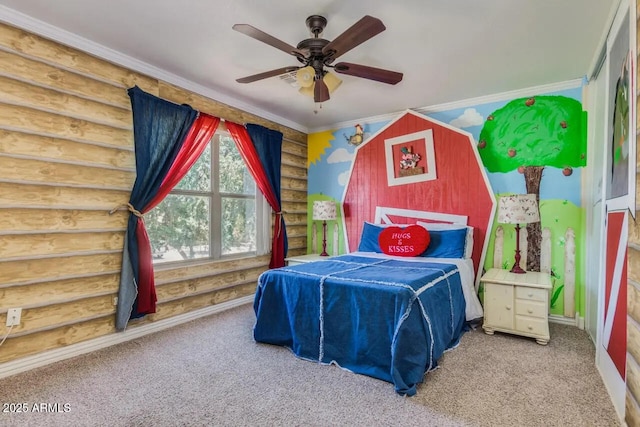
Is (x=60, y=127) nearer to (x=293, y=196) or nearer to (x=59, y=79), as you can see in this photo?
(x=59, y=79)

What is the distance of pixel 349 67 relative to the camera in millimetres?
2295

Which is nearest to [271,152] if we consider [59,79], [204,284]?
[204,284]

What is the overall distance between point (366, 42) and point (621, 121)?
5.65 feet

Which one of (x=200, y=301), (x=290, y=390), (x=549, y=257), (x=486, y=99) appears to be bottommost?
(x=290, y=390)

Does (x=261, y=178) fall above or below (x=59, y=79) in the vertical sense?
below

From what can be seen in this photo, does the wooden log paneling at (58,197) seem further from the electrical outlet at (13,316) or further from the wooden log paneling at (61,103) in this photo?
the electrical outlet at (13,316)

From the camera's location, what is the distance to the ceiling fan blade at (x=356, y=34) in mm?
1782

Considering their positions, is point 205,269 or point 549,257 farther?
point 205,269

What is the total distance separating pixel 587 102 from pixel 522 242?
149 cm

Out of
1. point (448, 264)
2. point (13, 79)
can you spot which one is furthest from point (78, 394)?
point (448, 264)

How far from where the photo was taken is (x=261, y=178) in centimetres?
412

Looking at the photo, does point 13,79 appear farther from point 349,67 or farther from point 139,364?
point 349,67

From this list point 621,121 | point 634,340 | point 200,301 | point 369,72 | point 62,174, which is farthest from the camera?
point 200,301

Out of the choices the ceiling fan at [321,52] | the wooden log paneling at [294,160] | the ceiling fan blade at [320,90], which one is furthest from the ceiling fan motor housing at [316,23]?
the wooden log paneling at [294,160]
